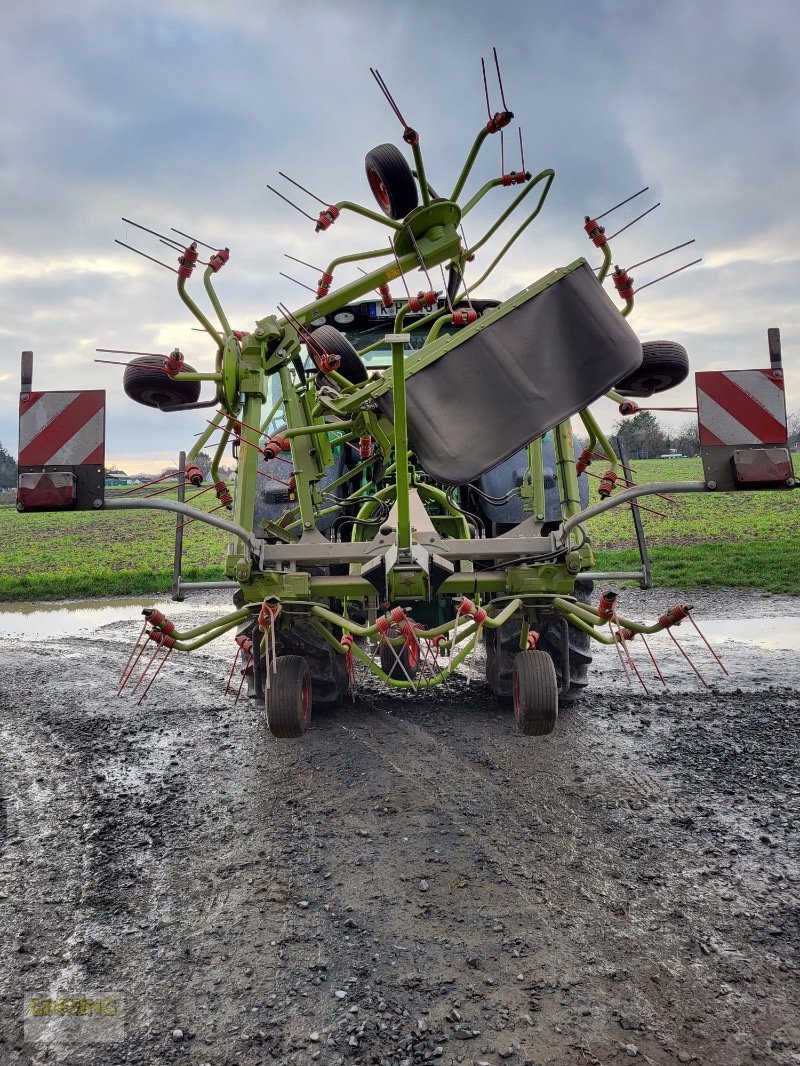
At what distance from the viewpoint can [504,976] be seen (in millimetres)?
2154

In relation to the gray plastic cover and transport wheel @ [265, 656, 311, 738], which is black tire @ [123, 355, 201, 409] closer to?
the gray plastic cover

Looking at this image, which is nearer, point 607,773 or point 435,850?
point 435,850

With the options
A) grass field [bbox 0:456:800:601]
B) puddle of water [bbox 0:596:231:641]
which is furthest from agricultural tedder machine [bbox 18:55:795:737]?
puddle of water [bbox 0:596:231:641]

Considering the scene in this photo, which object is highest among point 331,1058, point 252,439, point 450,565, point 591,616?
point 252,439

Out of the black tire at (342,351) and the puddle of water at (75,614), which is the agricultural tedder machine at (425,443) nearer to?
the black tire at (342,351)

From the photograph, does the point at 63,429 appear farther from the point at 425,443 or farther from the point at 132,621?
the point at 132,621

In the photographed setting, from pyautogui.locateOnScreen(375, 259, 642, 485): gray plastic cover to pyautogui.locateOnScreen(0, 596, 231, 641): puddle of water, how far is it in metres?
6.56

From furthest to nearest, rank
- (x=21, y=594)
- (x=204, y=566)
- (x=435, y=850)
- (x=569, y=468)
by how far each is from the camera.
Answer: (x=204, y=566) < (x=21, y=594) < (x=569, y=468) < (x=435, y=850)

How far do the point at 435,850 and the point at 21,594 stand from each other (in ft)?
36.5

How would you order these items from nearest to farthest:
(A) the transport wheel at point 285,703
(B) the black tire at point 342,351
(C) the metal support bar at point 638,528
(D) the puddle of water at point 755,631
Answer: (A) the transport wheel at point 285,703
(B) the black tire at point 342,351
(C) the metal support bar at point 638,528
(D) the puddle of water at point 755,631

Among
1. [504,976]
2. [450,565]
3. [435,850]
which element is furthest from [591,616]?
[504,976]

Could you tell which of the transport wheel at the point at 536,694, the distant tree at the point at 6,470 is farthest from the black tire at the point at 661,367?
the distant tree at the point at 6,470

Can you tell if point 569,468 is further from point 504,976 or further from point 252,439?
point 504,976

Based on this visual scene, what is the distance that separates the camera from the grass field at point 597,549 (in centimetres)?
1210
